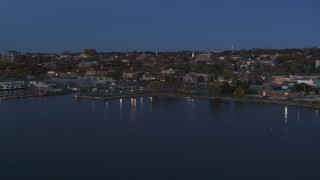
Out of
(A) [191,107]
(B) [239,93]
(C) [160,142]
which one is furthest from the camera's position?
(B) [239,93]

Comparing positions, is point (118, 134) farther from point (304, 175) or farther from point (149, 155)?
point (304, 175)

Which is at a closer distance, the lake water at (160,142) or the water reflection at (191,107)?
the lake water at (160,142)

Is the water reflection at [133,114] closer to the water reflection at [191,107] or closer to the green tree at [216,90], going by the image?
the water reflection at [191,107]

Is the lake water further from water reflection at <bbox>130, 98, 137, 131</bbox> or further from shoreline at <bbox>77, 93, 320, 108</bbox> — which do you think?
shoreline at <bbox>77, 93, 320, 108</bbox>

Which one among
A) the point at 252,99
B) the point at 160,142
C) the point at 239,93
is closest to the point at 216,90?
the point at 239,93

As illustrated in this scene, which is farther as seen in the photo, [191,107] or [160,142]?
[191,107]

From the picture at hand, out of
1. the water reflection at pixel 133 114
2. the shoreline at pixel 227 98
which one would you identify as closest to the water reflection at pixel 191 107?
the shoreline at pixel 227 98

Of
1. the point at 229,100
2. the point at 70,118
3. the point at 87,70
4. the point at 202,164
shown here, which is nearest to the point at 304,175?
the point at 202,164

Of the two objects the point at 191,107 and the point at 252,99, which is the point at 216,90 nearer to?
the point at 252,99
